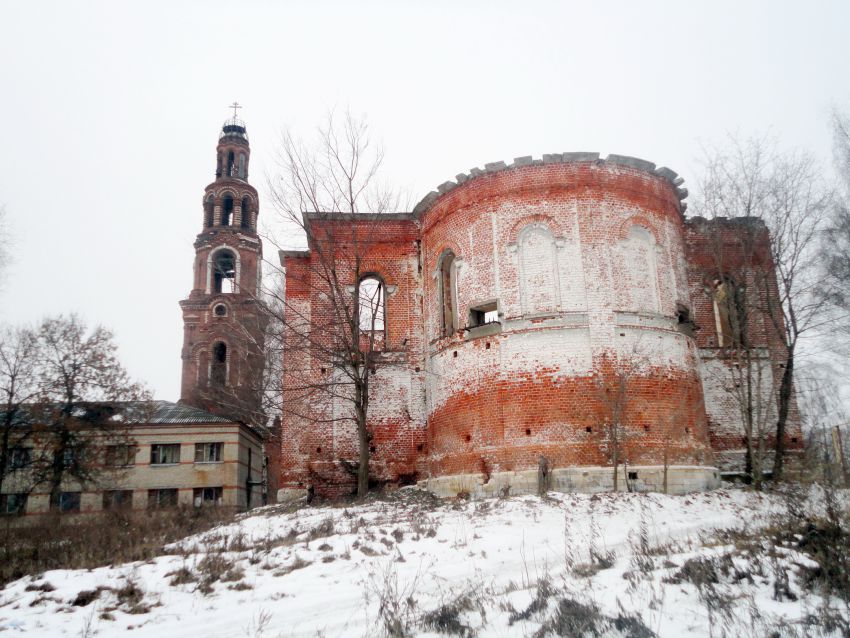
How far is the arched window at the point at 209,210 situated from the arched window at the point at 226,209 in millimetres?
587

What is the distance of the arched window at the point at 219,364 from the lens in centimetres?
3809

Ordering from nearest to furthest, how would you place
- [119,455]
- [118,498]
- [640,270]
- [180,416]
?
1. [640,270]
2. [119,455]
3. [118,498]
4. [180,416]

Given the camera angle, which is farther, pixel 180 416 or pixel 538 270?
pixel 180 416

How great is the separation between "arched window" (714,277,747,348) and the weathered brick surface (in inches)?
23.3

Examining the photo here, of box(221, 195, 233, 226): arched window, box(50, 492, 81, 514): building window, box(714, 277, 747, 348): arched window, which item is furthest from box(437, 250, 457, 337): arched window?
box(221, 195, 233, 226): arched window

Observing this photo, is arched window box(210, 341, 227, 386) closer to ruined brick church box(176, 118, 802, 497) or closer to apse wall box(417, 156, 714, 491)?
ruined brick church box(176, 118, 802, 497)

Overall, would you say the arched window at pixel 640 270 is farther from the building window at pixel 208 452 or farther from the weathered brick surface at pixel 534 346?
the building window at pixel 208 452

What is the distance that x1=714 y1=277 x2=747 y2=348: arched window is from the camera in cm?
1677

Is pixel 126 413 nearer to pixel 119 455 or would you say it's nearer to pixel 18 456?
pixel 119 455

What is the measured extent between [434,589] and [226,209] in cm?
3659

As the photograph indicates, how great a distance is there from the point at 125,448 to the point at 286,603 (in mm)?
22903

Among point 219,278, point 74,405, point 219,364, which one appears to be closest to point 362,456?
point 74,405

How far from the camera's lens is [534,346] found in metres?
14.9

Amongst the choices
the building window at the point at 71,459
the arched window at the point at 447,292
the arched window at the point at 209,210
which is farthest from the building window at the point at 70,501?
the arched window at the point at 447,292
